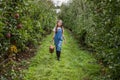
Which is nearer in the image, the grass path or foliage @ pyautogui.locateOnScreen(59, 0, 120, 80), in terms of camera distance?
foliage @ pyautogui.locateOnScreen(59, 0, 120, 80)

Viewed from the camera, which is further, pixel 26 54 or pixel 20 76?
pixel 26 54

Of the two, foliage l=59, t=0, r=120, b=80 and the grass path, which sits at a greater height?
foliage l=59, t=0, r=120, b=80

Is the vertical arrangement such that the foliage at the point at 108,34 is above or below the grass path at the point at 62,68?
above

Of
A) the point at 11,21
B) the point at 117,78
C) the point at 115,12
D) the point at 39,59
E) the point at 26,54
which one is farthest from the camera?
the point at 26,54

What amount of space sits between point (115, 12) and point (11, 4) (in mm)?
4523

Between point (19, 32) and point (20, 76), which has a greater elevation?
point (19, 32)

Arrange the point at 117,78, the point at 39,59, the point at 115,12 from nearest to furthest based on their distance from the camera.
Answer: the point at 117,78, the point at 115,12, the point at 39,59

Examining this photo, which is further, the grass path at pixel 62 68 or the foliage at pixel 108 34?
the grass path at pixel 62 68

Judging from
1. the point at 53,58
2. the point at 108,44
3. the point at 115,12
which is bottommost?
the point at 53,58

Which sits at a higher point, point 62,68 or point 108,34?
point 108,34

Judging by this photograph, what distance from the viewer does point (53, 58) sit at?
1264cm

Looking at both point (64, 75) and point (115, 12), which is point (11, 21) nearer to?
point (64, 75)

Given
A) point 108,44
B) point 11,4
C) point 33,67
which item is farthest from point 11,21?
point 108,44

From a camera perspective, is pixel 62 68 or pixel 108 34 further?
pixel 62 68
